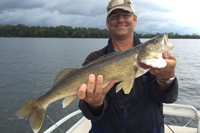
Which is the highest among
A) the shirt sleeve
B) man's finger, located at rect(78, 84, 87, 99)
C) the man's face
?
the man's face

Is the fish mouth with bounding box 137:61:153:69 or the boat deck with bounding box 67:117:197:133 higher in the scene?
the fish mouth with bounding box 137:61:153:69

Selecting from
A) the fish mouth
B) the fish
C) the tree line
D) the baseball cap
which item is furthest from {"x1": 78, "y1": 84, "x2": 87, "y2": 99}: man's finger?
the tree line

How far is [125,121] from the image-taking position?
113 inches

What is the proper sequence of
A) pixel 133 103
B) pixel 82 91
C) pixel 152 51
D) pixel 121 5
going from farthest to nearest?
pixel 121 5, pixel 133 103, pixel 152 51, pixel 82 91

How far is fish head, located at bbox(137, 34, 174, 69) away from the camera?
107 inches

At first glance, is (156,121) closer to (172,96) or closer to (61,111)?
(172,96)

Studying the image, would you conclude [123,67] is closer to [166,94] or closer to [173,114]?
[166,94]

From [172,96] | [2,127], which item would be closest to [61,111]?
[2,127]

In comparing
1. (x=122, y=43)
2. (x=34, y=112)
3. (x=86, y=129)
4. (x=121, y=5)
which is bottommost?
(x=86, y=129)

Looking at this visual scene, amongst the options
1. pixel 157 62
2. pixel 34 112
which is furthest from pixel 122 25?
pixel 34 112

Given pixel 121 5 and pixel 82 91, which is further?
pixel 121 5

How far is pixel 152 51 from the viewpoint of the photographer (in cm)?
281

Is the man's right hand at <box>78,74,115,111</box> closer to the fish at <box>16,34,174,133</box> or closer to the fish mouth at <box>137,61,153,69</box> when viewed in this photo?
the fish at <box>16,34,174,133</box>

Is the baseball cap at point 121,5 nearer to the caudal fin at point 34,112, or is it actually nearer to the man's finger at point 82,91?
the man's finger at point 82,91
